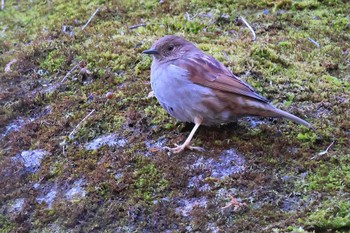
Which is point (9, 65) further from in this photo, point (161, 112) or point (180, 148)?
point (180, 148)

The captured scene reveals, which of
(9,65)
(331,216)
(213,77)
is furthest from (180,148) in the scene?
(9,65)

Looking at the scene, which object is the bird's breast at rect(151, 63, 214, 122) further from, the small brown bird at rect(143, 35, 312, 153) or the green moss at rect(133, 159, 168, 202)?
the green moss at rect(133, 159, 168, 202)

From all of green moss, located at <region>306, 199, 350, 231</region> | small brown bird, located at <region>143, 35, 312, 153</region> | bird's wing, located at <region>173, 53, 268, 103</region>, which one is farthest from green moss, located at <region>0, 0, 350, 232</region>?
bird's wing, located at <region>173, 53, 268, 103</region>

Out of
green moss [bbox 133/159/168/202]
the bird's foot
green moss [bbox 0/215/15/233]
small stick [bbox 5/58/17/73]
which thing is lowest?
green moss [bbox 0/215/15/233]

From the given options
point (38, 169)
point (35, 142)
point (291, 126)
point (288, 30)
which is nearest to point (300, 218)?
point (291, 126)

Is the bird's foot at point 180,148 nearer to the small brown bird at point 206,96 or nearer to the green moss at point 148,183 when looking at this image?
the small brown bird at point 206,96

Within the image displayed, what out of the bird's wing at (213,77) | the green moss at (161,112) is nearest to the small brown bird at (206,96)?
the bird's wing at (213,77)

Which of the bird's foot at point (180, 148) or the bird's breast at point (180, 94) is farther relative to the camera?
the bird's breast at point (180, 94)

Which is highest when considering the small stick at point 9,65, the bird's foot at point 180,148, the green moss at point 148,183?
the small stick at point 9,65
